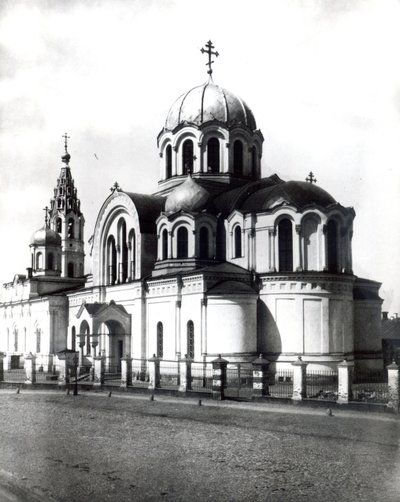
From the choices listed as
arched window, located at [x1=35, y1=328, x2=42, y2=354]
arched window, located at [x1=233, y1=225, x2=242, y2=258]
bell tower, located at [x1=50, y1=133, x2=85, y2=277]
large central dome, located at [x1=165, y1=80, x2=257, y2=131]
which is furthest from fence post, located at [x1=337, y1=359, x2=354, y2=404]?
bell tower, located at [x1=50, y1=133, x2=85, y2=277]

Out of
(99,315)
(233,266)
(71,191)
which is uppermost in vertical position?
(71,191)

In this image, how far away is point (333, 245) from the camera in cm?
3077

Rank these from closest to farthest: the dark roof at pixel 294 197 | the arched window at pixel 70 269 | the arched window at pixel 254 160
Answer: the dark roof at pixel 294 197, the arched window at pixel 254 160, the arched window at pixel 70 269

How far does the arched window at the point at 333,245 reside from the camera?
101 feet

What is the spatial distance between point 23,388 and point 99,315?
653 centimetres

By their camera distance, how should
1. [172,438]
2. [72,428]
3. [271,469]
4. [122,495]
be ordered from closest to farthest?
[122,495], [271,469], [172,438], [72,428]

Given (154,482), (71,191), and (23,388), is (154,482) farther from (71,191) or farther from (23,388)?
(71,191)

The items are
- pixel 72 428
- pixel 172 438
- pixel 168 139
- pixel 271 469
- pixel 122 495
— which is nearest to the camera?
pixel 122 495

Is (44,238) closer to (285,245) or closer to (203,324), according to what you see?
(203,324)

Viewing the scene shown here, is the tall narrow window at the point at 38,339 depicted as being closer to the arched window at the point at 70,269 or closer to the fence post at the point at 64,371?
the arched window at the point at 70,269

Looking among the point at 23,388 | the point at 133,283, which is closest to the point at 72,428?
the point at 23,388

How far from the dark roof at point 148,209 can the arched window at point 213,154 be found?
128 inches

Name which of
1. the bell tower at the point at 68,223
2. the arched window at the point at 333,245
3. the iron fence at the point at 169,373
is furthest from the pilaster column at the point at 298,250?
the bell tower at the point at 68,223

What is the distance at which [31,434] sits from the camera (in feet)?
52.0
